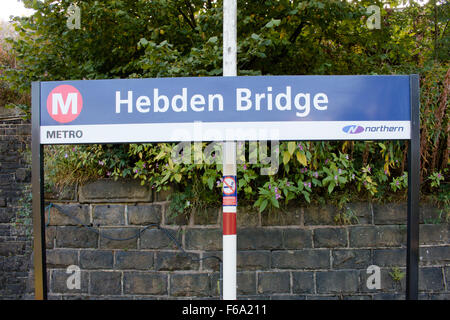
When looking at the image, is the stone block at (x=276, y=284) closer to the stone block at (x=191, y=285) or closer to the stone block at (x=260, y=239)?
the stone block at (x=260, y=239)

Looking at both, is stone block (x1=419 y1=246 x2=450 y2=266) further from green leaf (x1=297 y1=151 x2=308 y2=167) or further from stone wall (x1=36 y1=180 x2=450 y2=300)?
green leaf (x1=297 y1=151 x2=308 y2=167)

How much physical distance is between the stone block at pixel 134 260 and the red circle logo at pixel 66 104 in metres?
1.62

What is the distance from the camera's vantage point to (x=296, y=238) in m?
3.25

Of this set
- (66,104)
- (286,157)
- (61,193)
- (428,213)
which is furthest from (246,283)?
(66,104)

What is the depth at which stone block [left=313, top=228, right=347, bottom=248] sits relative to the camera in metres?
3.25

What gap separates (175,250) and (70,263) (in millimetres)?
1154

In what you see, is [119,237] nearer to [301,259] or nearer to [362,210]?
[301,259]

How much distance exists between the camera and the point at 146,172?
3307mm

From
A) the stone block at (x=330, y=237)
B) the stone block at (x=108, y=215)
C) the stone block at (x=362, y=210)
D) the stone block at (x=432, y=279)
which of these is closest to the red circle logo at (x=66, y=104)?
the stone block at (x=108, y=215)

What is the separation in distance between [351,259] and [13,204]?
5.32 metres

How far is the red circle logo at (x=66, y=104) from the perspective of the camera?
2.32 meters

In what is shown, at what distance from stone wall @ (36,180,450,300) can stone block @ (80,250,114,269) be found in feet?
0.03

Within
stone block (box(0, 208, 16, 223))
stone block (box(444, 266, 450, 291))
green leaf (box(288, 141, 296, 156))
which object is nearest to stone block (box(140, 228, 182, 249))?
green leaf (box(288, 141, 296, 156))

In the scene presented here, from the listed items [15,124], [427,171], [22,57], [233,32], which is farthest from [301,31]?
[15,124]
